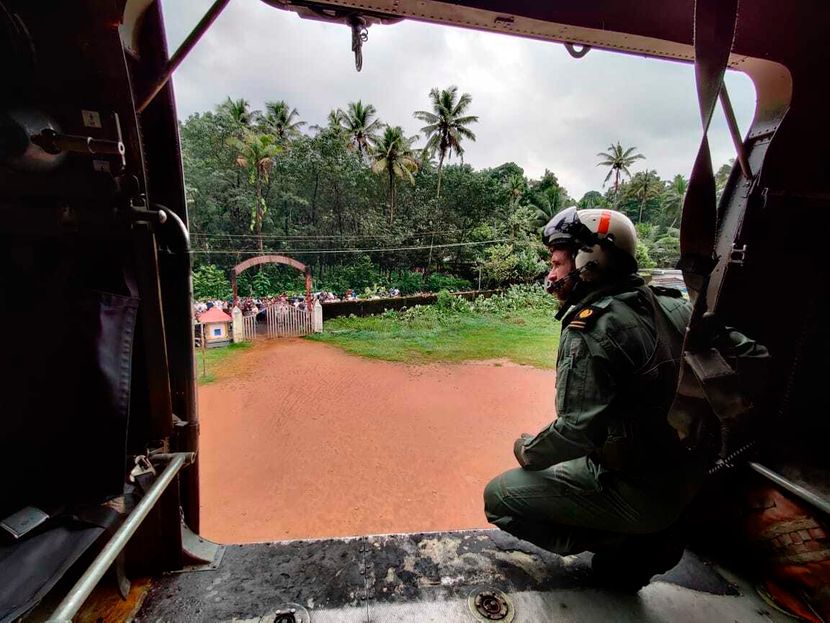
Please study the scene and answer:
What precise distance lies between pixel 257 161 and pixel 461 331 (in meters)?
13.6

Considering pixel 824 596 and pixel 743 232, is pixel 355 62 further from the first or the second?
pixel 824 596

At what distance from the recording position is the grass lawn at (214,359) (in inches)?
438

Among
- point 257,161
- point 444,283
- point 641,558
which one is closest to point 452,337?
point 444,283

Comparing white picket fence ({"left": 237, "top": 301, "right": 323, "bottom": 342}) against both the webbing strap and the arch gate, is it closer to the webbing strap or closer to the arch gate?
the arch gate

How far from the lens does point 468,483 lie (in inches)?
273

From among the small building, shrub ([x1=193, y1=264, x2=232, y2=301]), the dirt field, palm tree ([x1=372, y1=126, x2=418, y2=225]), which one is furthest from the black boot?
palm tree ([x1=372, y1=126, x2=418, y2=225])

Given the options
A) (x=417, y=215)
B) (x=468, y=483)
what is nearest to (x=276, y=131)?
(x=417, y=215)

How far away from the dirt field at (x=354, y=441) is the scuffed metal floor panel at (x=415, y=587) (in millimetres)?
4135

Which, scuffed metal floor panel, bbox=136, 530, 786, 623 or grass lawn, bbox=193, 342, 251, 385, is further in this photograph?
grass lawn, bbox=193, 342, 251, 385

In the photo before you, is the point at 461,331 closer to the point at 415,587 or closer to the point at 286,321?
the point at 286,321

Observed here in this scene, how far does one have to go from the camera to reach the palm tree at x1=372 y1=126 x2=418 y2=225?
2150 cm

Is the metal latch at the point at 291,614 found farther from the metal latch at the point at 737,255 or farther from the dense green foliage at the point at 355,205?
the dense green foliage at the point at 355,205

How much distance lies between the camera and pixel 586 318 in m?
1.76

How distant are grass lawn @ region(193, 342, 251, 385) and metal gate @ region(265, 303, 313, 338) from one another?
123 centimetres
